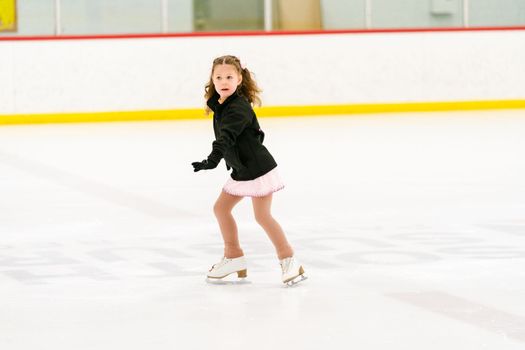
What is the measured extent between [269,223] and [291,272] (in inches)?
8.1

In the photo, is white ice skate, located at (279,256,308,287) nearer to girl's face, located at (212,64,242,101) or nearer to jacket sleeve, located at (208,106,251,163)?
jacket sleeve, located at (208,106,251,163)

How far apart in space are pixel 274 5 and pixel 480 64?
2.63 m

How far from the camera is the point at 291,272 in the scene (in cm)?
463

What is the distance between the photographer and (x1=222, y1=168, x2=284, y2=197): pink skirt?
4602 mm

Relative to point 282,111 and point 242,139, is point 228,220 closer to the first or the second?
point 242,139

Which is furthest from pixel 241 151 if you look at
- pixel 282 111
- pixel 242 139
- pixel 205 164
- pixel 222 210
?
pixel 282 111

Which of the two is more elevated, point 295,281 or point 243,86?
point 243,86

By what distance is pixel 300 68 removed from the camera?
1541 centimetres

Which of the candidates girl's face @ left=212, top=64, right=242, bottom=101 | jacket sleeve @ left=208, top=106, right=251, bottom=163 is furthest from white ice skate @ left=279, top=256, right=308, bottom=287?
girl's face @ left=212, top=64, right=242, bottom=101

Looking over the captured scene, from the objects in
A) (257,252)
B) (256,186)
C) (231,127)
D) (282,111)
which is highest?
(231,127)

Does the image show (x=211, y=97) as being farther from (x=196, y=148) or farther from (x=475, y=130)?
(x=475, y=130)

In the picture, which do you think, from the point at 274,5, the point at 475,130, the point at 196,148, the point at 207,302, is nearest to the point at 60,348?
the point at 207,302

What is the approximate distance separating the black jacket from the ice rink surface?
1.41ft

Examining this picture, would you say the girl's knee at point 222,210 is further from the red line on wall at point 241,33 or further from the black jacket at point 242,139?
the red line on wall at point 241,33
